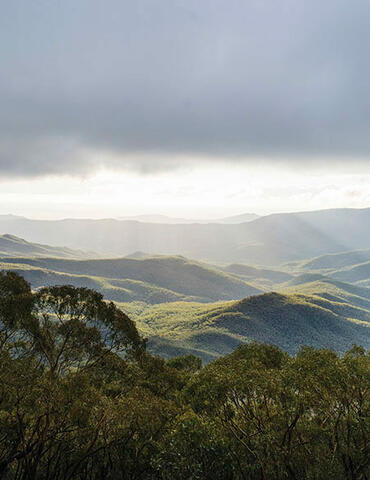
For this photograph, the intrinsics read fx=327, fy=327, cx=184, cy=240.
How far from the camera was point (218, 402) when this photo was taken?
24.1m

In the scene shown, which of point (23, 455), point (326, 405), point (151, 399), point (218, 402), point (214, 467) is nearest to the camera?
point (23, 455)

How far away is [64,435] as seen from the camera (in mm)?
22203

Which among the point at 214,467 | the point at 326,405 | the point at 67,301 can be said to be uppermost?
the point at 67,301

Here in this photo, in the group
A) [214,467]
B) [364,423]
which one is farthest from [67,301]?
[364,423]

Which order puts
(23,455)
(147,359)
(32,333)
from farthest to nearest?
Answer: (147,359), (32,333), (23,455)

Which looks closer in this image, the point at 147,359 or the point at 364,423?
the point at 364,423

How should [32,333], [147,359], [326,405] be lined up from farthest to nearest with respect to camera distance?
[147,359] < [32,333] < [326,405]

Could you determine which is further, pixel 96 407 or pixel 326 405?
pixel 96 407

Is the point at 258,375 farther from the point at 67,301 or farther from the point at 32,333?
the point at 32,333

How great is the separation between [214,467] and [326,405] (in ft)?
29.0

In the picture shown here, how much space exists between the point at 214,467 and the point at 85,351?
16076 millimetres

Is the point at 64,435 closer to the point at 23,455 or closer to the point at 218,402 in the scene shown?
the point at 23,455

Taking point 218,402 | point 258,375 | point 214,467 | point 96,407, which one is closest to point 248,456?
point 214,467

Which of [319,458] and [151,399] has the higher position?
[151,399]
